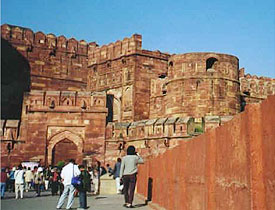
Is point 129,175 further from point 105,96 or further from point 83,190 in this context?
point 105,96

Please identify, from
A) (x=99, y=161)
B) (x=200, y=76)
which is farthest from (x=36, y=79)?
(x=200, y=76)

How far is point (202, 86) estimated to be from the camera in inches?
875

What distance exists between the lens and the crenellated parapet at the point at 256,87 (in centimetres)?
2710

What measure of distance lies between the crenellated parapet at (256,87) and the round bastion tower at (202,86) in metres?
3.94

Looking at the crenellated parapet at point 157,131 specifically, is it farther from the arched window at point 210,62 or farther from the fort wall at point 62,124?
the arched window at point 210,62

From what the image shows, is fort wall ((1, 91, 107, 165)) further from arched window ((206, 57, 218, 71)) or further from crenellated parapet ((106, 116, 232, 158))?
arched window ((206, 57, 218, 71))

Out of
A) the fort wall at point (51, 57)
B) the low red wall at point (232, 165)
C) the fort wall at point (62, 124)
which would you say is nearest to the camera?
the low red wall at point (232, 165)

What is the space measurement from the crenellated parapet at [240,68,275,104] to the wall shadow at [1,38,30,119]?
13.8 metres

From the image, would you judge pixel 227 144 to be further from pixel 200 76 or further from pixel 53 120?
pixel 200 76

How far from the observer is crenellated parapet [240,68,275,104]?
27.1 meters

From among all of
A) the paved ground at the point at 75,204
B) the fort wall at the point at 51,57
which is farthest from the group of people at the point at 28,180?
the fort wall at the point at 51,57

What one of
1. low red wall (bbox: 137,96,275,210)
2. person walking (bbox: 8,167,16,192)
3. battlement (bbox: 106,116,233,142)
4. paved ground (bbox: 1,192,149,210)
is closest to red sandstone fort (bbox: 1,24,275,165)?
battlement (bbox: 106,116,233,142)

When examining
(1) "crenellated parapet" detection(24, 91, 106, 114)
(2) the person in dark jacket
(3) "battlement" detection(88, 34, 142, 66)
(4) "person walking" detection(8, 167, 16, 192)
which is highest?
(3) "battlement" detection(88, 34, 142, 66)

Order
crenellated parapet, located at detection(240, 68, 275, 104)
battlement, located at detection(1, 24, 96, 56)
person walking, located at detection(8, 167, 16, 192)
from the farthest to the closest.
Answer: crenellated parapet, located at detection(240, 68, 275, 104) → battlement, located at detection(1, 24, 96, 56) → person walking, located at detection(8, 167, 16, 192)
